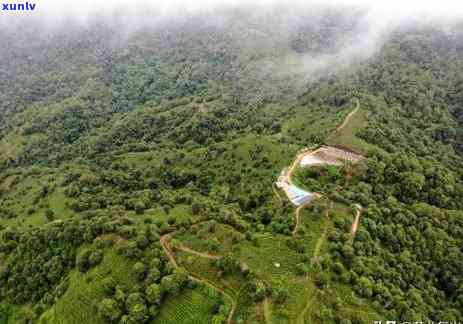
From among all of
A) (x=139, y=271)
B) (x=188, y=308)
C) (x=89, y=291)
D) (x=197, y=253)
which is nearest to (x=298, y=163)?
(x=197, y=253)

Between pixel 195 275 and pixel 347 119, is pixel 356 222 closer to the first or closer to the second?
pixel 195 275

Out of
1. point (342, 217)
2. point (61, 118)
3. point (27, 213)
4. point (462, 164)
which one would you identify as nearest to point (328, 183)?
point (342, 217)

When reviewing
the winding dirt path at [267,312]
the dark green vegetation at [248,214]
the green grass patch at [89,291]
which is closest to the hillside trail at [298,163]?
the dark green vegetation at [248,214]

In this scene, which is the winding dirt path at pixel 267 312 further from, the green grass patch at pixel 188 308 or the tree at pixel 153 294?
the tree at pixel 153 294

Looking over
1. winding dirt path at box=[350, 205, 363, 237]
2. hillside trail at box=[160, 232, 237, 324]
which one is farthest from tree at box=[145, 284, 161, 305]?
winding dirt path at box=[350, 205, 363, 237]

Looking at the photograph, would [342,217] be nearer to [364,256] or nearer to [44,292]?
[364,256]

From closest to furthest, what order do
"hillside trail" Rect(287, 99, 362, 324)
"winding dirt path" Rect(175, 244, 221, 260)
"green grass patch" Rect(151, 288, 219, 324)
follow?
1. "hillside trail" Rect(287, 99, 362, 324)
2. "green grass patch" Rect(151, 288, 219, 324)
3. "winding dirt path" Rect(175, 244, 221, 260)

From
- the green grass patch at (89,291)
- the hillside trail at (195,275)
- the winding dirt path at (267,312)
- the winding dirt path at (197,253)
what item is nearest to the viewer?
the winding dirt path at (267,312)

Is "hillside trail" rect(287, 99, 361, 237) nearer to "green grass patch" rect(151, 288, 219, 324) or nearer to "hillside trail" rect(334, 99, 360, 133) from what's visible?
"hillside trail" rect(334, 99, 360, 133)
